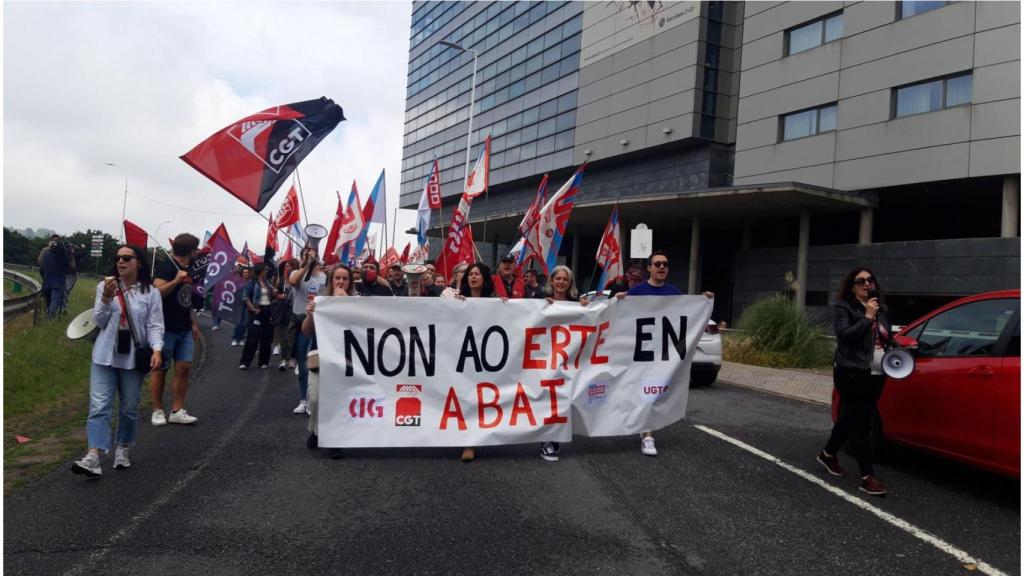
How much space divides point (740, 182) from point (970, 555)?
28.5m

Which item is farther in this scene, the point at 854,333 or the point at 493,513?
the point at 854,333

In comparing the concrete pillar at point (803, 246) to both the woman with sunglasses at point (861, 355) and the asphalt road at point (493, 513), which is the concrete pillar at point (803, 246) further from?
the woman with sunglasses at point (861, 355)

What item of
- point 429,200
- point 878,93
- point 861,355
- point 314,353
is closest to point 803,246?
point 878,93

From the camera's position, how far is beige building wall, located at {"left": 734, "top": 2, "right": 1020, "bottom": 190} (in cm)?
2277

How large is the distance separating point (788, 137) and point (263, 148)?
991 inches

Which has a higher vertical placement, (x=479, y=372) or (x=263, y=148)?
(x=263, y=148)

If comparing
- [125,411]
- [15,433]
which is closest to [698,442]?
[125,411]

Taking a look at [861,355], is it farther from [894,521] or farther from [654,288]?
[654,288]

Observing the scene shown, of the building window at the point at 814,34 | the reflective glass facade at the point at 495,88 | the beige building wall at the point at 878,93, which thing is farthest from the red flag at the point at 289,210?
the reflective glass facade at the point at 495,88

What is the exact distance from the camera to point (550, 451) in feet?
20.7

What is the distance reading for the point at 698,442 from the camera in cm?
710

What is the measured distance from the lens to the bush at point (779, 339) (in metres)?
15.3

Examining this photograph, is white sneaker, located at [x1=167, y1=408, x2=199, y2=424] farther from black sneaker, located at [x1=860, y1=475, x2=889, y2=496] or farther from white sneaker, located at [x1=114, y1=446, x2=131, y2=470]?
black sneaker, located at [x1=860, y1=475, x2=889, y2=496]

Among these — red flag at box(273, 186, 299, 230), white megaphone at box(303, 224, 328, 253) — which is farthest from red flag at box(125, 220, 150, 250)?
red flag at box(273, 186, 299, 230)
